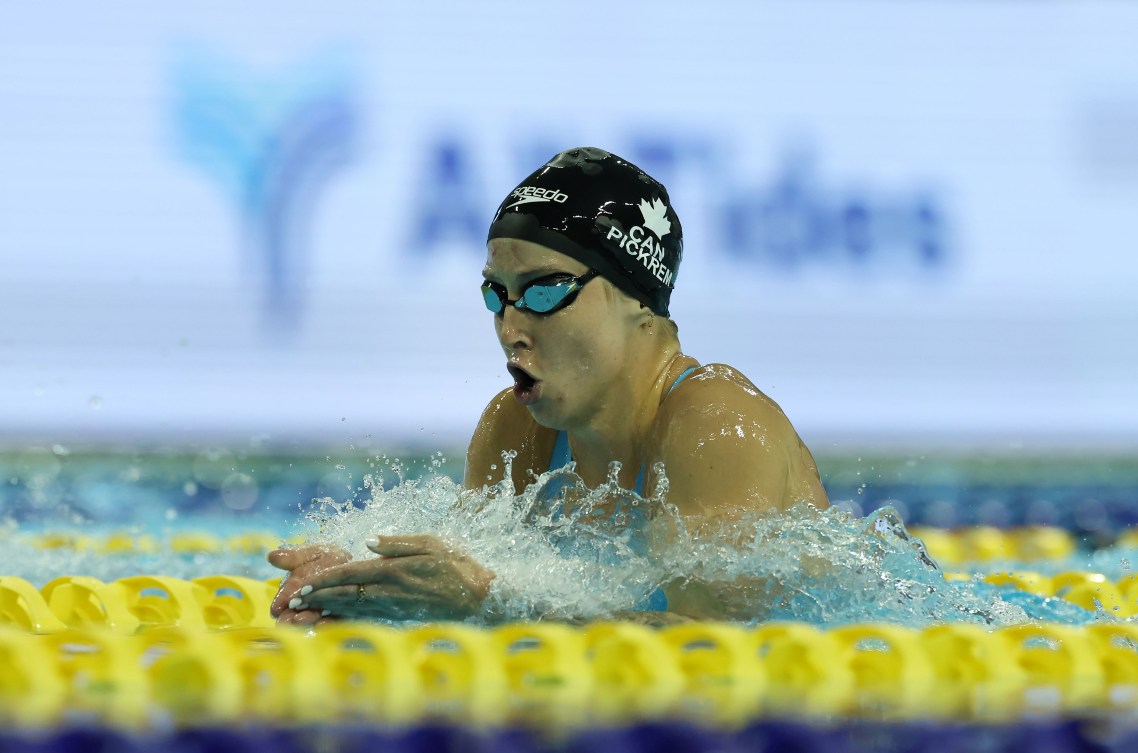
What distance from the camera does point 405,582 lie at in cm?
191

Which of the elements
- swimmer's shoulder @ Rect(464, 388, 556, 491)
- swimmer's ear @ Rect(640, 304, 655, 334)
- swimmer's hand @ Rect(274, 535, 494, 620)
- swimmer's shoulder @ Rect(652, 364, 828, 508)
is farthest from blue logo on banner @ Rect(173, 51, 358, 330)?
swimmer's hand @ Rect(274, 535, 494, 620)

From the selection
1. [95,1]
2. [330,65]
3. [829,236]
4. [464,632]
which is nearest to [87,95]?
[95,1]

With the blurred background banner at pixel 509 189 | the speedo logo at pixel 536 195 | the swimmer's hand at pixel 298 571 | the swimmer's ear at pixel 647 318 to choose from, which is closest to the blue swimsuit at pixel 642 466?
the swimmer's ear at pixel 647 318

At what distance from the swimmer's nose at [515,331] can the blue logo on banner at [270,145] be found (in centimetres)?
468

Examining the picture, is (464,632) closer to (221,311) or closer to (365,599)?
(365,599)

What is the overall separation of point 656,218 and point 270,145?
462 cm

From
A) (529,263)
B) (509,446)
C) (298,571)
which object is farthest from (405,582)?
(509,446)

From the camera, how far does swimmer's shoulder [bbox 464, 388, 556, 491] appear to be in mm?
2646

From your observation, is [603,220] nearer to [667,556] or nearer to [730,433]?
[730,433]

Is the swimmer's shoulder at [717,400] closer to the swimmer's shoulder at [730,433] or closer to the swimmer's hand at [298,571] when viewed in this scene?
→ the swimmer's shoulder at [730,433]

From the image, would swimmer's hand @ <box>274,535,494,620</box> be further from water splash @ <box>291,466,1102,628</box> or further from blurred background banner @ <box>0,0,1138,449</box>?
blurred background banner @ <box>0,0,1138,449</box>

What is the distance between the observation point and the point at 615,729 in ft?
4.17

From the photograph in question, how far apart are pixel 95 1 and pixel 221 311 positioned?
2056 millimetres

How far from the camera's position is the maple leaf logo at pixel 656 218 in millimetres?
2430
